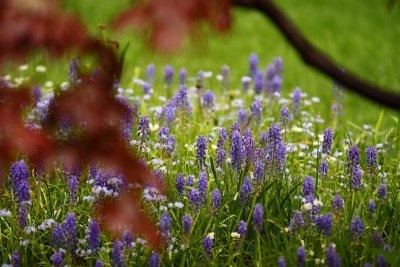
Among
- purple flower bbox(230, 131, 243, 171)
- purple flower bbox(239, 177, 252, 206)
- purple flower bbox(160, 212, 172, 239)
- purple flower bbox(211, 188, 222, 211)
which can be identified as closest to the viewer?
purple flower bbox(160, 212, 172, 239)

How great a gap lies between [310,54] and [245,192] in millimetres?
1222

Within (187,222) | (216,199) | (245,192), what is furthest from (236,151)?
(187,222)

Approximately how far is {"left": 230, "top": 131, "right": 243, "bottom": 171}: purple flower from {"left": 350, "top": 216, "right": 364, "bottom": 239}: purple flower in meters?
0.73

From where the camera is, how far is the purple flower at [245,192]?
342 centimetres

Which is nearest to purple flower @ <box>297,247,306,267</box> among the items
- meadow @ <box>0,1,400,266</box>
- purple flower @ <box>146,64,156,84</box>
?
meadow @ <box>0,1,400,266</box>

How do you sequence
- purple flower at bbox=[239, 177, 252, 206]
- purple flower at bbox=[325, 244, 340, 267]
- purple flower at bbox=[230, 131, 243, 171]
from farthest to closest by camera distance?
purple flower at bbox=[230, 131, 243, 171] → purple flower at bbox=[239, 177, 252, 206] → purple flower at bbox=[325, 244, 340, 267]

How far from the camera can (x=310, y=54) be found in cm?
237

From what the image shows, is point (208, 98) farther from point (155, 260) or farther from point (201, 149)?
point (155, 260)

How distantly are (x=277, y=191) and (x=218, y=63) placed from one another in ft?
17.7

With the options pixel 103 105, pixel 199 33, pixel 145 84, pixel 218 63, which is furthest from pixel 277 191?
pixel 218 63

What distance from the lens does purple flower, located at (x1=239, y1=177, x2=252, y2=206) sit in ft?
11.2

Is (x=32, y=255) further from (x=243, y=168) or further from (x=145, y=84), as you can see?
(x=145, y=84)

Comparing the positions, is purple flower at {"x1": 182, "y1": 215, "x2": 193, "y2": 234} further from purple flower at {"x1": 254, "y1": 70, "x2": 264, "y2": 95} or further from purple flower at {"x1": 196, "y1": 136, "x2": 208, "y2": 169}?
purple flower at {"x1": 254, "y1": 70, "x2": 264, "y2": 95}

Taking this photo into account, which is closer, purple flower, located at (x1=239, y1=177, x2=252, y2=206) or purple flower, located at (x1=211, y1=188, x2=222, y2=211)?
purple flower, located at (x1=211, y1=188, x2=222, y2=211)
